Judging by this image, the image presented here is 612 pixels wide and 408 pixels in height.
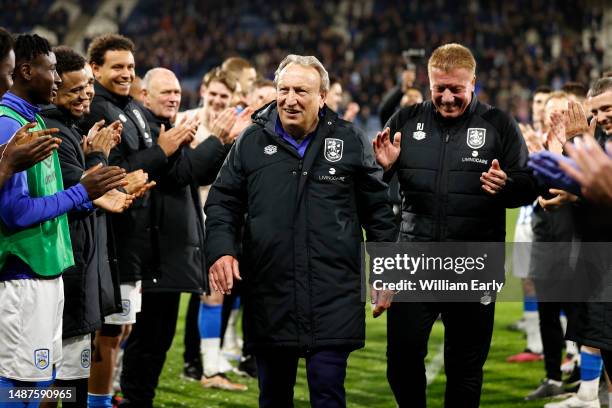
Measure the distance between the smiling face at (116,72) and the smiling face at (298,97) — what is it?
5.12 ft

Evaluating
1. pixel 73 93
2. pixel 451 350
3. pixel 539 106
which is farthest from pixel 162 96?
pixel 539 106

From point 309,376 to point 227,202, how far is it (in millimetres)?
970

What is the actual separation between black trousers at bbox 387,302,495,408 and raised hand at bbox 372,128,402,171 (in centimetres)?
80

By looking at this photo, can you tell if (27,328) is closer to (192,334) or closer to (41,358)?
(41,358)

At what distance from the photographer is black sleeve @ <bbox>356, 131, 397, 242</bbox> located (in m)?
4.89

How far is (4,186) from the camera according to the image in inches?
167

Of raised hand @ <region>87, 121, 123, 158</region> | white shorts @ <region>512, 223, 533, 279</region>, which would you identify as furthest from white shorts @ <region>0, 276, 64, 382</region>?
white shorts @ <region>512, 223, 533, 279</region>

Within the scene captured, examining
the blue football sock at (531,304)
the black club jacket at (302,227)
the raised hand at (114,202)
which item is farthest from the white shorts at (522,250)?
the raised hand at (114,202)

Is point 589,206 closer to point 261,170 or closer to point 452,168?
point 452,168

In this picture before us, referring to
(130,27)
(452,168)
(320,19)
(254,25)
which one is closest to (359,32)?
(320,19)

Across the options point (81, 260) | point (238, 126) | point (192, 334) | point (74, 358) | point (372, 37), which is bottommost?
point (192, 334)

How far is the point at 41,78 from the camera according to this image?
4.48 m

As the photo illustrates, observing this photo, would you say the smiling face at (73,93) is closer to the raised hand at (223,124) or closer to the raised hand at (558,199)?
the raised hand at (223,124)

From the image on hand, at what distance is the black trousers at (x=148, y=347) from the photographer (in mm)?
6168
